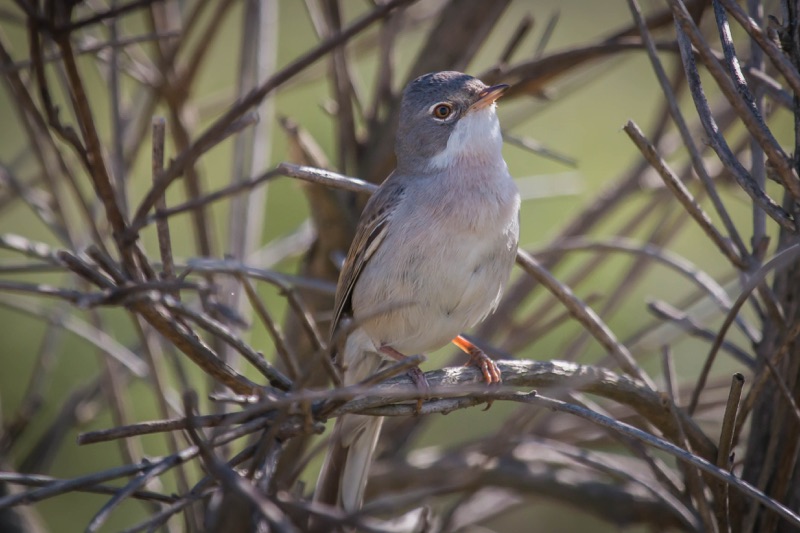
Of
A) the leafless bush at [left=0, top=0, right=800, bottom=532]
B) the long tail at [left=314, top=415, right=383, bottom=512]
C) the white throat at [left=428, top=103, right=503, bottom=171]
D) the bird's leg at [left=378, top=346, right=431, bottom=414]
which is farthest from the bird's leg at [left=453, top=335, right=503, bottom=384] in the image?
the white throat at [left=428, top=103, right=503, bottom=171]

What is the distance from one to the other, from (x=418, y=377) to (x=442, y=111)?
58.3 inches

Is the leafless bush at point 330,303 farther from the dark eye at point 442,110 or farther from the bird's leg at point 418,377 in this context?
the dark eye at point 442,110

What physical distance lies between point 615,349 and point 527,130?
16.1 ft

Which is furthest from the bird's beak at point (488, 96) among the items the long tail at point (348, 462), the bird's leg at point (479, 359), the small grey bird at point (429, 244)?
the long tail at point (348, 462)

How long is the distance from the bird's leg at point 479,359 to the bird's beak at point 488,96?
3.22 ft

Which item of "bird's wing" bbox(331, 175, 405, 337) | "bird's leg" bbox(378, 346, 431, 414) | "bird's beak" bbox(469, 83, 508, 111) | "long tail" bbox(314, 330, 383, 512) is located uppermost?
"bird's beak" bbox(469, 83, 508, 111)

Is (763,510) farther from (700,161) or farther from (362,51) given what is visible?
(362,51)

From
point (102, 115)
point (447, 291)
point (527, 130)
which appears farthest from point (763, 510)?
point (102, 115)

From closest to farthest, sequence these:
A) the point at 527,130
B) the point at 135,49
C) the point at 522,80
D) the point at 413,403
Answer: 1. the point at 413,403
2. the point at 522,80
3. the point at 135,49
4. the point at 527,130

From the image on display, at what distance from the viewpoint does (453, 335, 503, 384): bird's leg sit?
3.29 meters

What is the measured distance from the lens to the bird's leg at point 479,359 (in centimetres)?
329

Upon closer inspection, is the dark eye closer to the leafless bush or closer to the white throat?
the white throat

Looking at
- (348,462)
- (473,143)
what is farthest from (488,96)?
(348,462)

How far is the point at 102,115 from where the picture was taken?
25.2 feet
